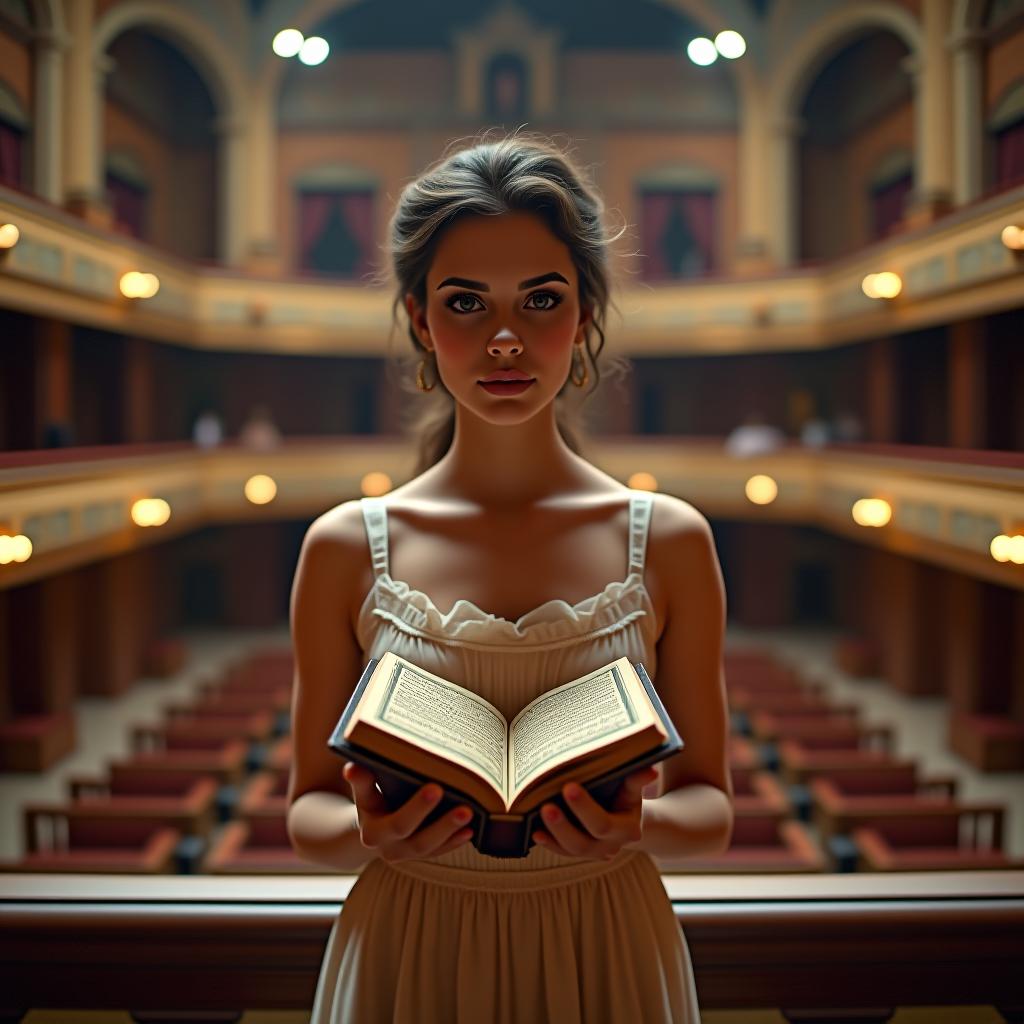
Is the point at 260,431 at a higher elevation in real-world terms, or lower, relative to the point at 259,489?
higher

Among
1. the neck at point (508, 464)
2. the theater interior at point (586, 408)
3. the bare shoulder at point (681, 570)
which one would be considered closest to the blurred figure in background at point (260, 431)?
the theater interior at point (586, 408)

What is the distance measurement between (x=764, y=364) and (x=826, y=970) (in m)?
16.2

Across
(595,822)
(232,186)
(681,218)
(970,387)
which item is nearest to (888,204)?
(681,218)

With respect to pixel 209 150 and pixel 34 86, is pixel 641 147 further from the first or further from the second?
pixel 34 86

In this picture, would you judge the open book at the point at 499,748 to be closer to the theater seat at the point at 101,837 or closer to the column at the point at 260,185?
the theater seat at the point at 101,837

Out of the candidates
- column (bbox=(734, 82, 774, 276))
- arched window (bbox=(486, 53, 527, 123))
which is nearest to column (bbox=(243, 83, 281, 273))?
arched window (bbox=(486, 53, 527, 123))

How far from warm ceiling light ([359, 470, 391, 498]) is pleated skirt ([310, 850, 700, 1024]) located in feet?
42.7

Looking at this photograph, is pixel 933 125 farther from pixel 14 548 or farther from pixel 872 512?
pixel 14 548

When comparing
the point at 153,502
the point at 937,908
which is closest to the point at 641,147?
the point at 153,502

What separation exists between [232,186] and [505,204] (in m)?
15.1

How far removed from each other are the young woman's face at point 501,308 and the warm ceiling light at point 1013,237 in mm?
8000

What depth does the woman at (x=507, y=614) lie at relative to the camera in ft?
5.65

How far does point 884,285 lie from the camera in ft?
38.8

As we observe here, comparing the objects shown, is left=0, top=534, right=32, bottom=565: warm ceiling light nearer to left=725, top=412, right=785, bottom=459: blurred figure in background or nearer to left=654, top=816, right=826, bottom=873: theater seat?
left=654, top=816, right=826, bottom=873: theater seat
